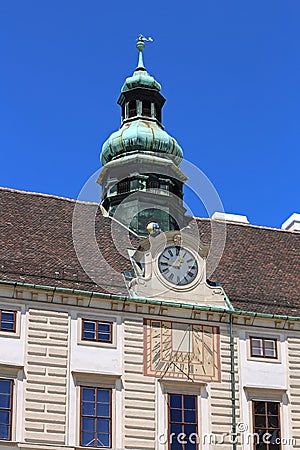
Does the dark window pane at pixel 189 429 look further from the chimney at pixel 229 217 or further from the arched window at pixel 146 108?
the arched window at pixel 146 108

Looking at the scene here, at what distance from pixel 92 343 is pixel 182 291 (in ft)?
12.8

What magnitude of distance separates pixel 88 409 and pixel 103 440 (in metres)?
1.08

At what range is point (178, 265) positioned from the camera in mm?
38719

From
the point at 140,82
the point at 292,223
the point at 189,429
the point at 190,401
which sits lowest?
the point at 189,429

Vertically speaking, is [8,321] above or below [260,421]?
above

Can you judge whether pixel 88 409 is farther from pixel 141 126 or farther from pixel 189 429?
pixel 141 126

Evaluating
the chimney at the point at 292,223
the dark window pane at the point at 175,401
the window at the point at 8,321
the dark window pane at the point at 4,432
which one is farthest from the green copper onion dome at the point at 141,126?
the dark window pane at the point at 4,432

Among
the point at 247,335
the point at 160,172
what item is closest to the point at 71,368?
the point at 247,335

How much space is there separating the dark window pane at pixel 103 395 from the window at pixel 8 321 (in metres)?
3.36

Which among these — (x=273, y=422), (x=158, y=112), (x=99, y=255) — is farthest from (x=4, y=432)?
(x=158, y=112)

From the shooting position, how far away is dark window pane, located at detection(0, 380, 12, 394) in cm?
3466

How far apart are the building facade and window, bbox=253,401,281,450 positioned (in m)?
0.04

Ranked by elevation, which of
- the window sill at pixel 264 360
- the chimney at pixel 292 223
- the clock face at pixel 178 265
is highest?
the chimney at pixel 292 223

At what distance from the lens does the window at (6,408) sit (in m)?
34.1
